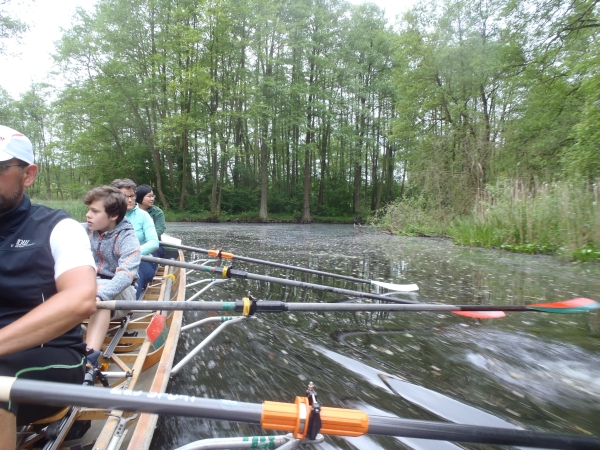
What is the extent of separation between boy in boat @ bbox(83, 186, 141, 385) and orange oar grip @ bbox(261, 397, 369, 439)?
171 centimetres

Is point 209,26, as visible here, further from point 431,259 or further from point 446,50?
point 431,259

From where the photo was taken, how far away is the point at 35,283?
1479mm

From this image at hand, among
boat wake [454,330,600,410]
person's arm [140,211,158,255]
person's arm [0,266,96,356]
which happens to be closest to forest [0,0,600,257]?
boat wake [454,330,600,410]

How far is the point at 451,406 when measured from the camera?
242cm

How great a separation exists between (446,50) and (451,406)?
1890 cm

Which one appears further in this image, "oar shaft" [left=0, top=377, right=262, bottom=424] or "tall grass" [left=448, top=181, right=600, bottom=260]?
"tall grass" [left=448, top=181, right=600, bottom=260]

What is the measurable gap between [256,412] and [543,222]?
947 centimetres

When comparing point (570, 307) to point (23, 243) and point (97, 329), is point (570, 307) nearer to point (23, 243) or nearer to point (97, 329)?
point (97, 329)

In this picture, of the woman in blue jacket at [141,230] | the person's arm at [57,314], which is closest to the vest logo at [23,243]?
the person's arm at [57,314]

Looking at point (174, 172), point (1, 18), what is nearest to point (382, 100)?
point (174, 172)

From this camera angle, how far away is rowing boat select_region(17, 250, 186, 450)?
5.00 feet

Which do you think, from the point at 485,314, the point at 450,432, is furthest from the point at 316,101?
the point at 450,432

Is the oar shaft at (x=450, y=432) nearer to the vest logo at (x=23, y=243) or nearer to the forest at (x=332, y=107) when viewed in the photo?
the vest logo at (x=23, y=243)

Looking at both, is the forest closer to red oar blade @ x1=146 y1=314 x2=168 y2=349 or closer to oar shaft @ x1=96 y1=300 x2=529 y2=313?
oar shaft @ x1=96 y1=300 x2=529 y2=313
